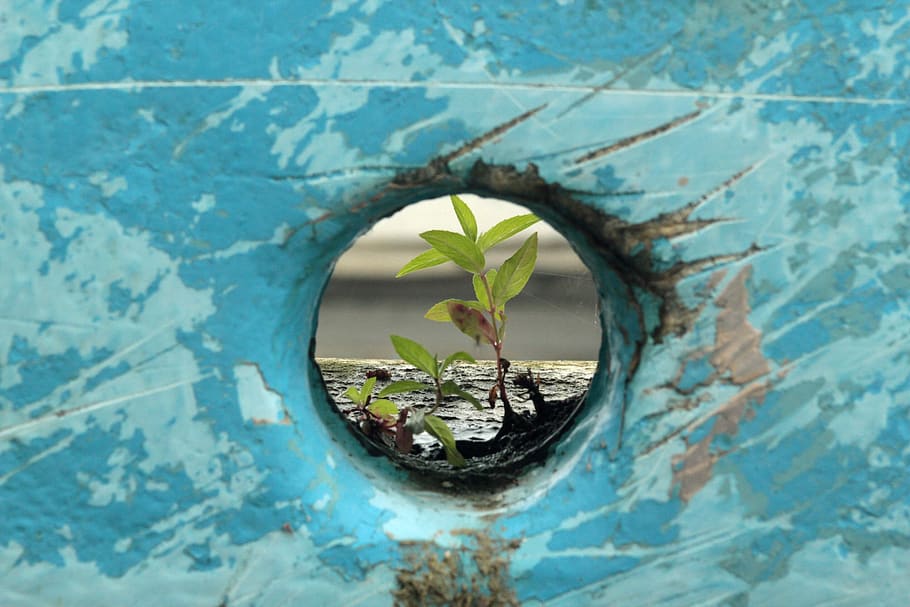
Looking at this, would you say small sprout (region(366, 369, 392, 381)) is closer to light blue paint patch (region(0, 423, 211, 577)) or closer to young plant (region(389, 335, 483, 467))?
young plant (region(389, 335, 483, 467))

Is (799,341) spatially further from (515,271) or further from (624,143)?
(515,271)

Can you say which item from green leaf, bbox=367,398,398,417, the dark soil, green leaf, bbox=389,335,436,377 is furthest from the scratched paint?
green leaf, bbox=367,398,398,417

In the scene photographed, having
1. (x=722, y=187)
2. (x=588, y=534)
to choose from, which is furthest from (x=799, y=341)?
Answer: (x=588, y=534)

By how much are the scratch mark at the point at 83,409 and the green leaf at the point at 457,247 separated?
370 millimetres

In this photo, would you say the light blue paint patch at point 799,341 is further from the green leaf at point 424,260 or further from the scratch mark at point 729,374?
the green leaf at point 424,260

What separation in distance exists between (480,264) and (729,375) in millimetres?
423

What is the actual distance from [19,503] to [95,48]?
0.43 metres

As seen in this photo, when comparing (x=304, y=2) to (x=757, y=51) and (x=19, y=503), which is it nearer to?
(x=757, y=51)

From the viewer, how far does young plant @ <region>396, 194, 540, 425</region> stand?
1.14 m

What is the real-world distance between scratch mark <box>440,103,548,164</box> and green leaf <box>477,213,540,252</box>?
0.31 meters

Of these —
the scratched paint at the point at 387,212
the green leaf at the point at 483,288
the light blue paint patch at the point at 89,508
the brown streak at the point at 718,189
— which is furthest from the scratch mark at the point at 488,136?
the green leaf at the point at 483,288

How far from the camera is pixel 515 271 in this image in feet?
4.05

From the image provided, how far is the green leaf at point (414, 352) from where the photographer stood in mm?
1271

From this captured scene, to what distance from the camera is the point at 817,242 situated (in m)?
0.84
